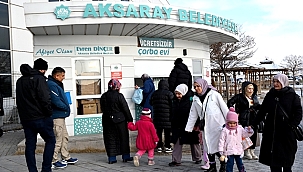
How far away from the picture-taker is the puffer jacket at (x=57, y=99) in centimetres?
592

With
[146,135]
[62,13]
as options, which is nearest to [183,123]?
[146,135]

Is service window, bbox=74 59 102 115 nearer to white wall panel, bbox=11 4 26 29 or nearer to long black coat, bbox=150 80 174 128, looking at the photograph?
A: long black coat, bbox=150 80 174 128

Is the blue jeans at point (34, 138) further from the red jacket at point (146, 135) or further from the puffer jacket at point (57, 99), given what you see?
the red jacket at point (146, 135)

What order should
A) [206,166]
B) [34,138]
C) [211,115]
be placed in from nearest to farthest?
1. [34,138]
2. [211,115]
3. [206,166]

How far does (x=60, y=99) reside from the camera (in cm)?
600

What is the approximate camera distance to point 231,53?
31.6 m

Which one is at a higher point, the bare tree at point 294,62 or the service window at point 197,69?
the bare tree at point 294,62

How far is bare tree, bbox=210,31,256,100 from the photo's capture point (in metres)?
29.5

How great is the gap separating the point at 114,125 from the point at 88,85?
3222mm

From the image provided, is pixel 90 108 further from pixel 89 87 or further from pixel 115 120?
pixel 115 120

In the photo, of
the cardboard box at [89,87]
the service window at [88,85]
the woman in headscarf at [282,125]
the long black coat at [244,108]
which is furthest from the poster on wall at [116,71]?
the woman in headscarf at [282,125]

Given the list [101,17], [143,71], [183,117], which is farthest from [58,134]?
[143,71]

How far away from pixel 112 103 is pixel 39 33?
3639 mm

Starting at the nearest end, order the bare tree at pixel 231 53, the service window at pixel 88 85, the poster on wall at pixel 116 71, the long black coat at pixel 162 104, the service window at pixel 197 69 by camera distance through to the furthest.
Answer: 1. the long black coat at pixel 162 104
2. the service window at pixel 88 85
3. the poster on wall at pixel 116 71
4. the service window at pixel 197 69
5. the bare tree at pixel 231 53
